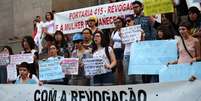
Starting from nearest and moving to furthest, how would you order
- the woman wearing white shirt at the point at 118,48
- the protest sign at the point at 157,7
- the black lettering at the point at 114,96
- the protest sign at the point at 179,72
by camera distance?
the protest sign at the point at 179,72, the black lettering at the point at 114,96, the woman wearing white shirt at the point at 118,48, the protest sign at the point at 157,7

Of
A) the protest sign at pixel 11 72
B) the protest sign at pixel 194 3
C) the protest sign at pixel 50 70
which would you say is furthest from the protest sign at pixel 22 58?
the protest sign at pixel 194 3

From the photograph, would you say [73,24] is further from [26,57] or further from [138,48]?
[138,48]

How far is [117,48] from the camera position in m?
9.45

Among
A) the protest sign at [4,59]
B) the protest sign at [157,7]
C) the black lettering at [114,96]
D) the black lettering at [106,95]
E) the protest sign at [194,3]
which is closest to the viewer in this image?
the black lettering at [114,96]

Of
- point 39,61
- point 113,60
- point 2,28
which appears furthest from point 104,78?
point 2,28

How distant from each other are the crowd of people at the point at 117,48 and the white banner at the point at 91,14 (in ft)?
3.58

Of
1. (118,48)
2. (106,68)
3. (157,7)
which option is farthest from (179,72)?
(118,48)

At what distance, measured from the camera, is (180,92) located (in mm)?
7062

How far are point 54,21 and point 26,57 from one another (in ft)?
9.22

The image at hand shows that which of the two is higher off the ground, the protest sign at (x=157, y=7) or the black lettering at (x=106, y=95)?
the protest sign at (x=157, y=7)

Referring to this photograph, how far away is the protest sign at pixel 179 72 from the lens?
23.1 ft

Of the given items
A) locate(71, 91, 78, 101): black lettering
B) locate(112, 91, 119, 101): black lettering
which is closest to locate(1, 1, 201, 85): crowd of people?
locate(71, 91, 78, 101): black lettering

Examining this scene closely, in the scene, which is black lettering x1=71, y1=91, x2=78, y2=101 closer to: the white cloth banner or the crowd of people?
the white cloth banner

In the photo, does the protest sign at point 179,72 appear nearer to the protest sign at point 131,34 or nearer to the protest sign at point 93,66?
the protest sign at point 93,66
